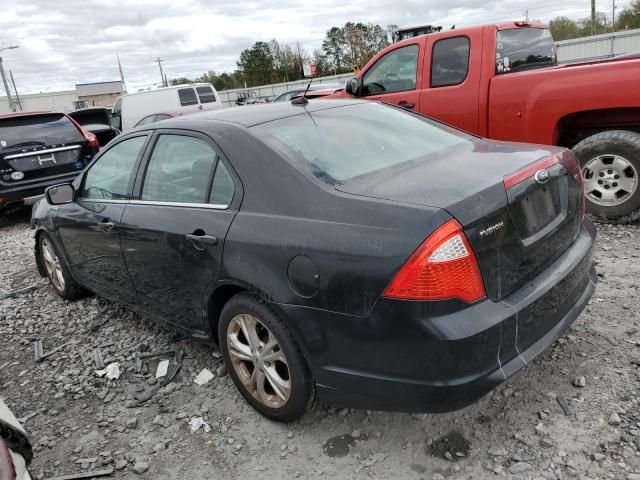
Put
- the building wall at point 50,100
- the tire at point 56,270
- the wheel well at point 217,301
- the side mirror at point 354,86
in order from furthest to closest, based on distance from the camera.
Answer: the building wall at point 50,100 → the side mirror at point 354,86 → the tire at point 56,270 → the wheel well at point 217,301

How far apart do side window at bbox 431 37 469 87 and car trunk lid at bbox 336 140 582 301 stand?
3144mm

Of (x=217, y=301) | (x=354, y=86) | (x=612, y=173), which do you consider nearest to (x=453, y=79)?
(x=354, y=86)

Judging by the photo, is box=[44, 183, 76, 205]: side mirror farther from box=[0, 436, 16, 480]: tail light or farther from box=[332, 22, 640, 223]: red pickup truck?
box=[332, 22, 640, 223]: red pickup truck

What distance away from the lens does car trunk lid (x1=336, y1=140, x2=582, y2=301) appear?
215cm

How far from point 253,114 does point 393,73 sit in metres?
3.58

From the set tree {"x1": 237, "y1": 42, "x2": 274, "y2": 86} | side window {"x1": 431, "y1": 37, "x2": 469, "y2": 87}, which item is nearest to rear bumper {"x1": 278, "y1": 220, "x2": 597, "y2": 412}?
side window {"x1": 431, "y1": 37, "x2": 469, "y2": 87}

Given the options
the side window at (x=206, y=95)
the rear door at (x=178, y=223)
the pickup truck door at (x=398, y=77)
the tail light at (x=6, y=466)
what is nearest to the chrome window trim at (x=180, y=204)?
the rear door at (x=178, y=223)

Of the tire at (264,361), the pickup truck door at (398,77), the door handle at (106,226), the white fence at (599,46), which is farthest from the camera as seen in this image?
the white fence at (599,46)

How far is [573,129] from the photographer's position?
5262 millimetres

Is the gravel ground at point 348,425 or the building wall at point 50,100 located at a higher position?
the building wall at point 50,100

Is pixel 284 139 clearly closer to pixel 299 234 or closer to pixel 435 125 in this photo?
pixel 299 234

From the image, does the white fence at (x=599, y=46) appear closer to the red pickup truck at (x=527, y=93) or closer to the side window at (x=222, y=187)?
the red pickup truck at (x=527, y=93)

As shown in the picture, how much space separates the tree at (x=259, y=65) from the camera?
208 feet

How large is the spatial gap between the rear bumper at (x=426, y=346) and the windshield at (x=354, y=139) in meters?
0.71
